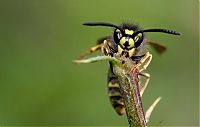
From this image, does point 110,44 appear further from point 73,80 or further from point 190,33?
point 190,33

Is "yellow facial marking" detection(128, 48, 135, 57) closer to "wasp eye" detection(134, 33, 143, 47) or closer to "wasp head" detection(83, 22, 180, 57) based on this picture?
"wasp head" detection(83, 22, 180, 57)

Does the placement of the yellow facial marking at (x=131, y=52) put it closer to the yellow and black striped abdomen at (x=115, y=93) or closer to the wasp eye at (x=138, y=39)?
the wasp eye at (x=138, y=39)

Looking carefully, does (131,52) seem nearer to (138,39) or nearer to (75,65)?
(138,39)

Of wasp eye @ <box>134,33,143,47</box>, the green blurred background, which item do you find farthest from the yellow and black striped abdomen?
the green blurred background

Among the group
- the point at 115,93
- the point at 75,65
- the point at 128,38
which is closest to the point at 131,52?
the point at 128,38


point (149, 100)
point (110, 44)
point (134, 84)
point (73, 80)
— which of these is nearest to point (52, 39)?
point (73, 80)

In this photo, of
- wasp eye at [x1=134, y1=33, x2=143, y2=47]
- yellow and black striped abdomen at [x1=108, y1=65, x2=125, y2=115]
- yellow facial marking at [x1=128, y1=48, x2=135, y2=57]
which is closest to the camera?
yellow facial marking at [x1=128, y1=48, x2=135, y2=57]

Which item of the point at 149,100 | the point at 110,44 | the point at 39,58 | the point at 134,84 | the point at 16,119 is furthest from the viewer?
the point at 39,58
